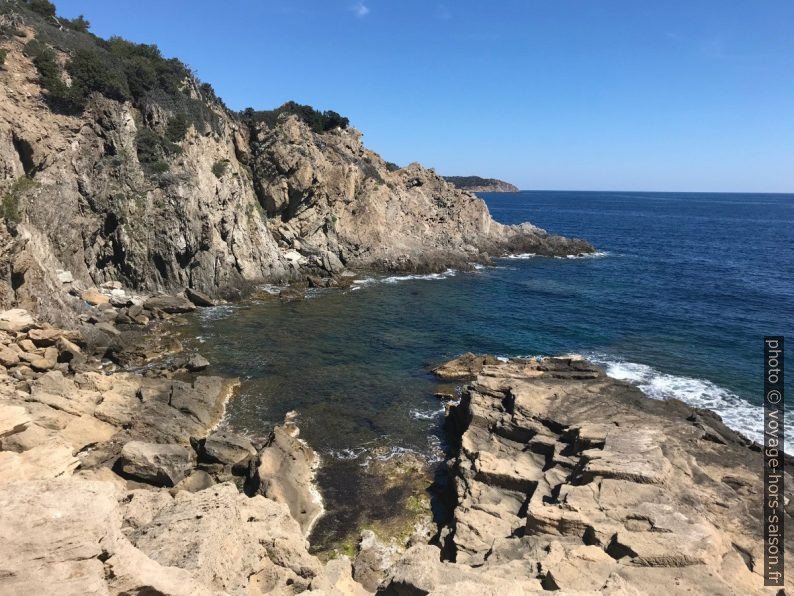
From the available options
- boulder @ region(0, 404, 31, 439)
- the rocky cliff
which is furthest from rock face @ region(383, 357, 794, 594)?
the rocky cliff

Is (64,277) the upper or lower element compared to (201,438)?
upper

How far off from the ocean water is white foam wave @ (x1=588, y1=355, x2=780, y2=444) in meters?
0.12

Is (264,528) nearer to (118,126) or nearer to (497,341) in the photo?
(497,341)

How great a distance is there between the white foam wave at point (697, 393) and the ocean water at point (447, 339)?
118 millimetres

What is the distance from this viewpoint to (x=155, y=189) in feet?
149

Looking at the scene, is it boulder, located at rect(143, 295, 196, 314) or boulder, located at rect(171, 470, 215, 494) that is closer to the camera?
boulder, located at rect(171, 470, 215, 494)

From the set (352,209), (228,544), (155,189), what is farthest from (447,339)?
(352,209)

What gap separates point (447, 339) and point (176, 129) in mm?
35371

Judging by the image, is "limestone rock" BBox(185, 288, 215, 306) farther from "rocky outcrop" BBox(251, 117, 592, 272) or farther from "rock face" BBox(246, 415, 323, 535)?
"rock face" BBox(246, 415, 323, 535)

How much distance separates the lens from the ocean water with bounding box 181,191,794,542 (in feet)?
80.7

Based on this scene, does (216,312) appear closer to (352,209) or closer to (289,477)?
(289,477)

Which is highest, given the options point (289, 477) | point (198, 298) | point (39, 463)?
point (39, 463)

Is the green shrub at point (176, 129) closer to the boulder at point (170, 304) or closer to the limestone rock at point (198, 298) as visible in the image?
the limestone rock at point (198, 298)

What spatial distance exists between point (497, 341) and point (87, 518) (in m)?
33.1
